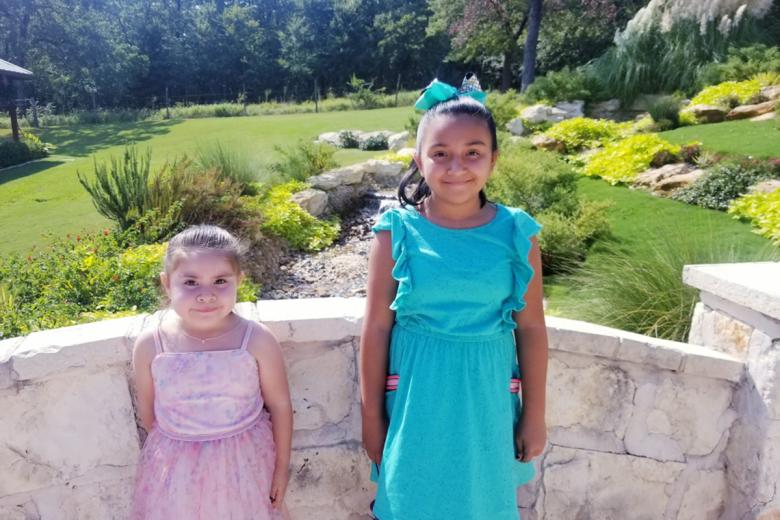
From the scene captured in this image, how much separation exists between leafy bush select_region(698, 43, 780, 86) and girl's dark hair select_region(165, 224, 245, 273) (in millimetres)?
11258

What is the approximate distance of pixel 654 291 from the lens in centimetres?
302

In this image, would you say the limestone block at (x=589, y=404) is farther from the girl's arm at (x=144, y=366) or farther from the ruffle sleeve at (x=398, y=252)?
the girl's arm at (x=144, y=366)

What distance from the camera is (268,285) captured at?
5.67 meters

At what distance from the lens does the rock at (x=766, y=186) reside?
515 cm

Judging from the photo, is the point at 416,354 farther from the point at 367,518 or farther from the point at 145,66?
the point at 145,66

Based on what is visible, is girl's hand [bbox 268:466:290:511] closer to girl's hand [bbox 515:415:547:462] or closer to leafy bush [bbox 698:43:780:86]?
girl's hand [bbox 515:415:547:462]

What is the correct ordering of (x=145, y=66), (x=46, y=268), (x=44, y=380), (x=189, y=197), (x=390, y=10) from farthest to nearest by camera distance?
(x=390, y=10), (x=145, y=66), (x=189, y=197), (x=46, y=268), (x=44, y=380)

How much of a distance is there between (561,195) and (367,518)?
463 cm

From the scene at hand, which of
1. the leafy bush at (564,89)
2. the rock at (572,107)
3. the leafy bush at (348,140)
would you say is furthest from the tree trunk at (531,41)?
the leafy bush at (348,140)

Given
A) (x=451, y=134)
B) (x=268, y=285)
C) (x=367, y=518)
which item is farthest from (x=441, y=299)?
(x=268, y=285)

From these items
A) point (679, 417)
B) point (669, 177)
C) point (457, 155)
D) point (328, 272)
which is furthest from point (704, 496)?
point (669, 177)

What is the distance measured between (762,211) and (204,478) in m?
5.08

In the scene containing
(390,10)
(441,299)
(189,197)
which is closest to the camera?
(441,299)

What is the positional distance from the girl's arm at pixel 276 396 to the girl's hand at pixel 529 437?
0.65 m
